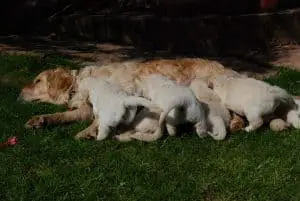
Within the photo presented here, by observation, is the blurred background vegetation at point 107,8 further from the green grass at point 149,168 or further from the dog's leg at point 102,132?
the dog's leg at point 102,132

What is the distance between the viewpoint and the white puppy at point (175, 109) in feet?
17.2

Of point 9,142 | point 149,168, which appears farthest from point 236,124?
point 9,142

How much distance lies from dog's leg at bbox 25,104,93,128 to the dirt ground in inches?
85.3

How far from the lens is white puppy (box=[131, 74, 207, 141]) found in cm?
524

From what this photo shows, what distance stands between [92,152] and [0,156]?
30.1 inches

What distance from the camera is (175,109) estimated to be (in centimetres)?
529

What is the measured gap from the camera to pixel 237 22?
9.98 m

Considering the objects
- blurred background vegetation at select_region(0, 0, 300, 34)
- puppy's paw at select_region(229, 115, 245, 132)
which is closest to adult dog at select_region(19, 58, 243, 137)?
puppy's paw at select_region(229, 115, 245, 132)

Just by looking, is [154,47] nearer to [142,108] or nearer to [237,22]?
[237,22]

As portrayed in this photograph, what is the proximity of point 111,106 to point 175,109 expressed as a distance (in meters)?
0.54

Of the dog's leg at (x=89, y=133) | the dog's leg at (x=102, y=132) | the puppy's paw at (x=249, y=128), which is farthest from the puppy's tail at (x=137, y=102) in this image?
the puppy's paw at (x=249, y=128)

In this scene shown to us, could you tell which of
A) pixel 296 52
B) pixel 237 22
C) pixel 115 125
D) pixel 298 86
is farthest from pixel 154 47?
pixel 115 125

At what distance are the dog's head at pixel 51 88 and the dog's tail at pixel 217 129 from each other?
5.95 ft

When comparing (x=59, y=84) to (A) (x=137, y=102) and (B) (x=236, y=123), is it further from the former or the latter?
(B) (x=236, y=123)
